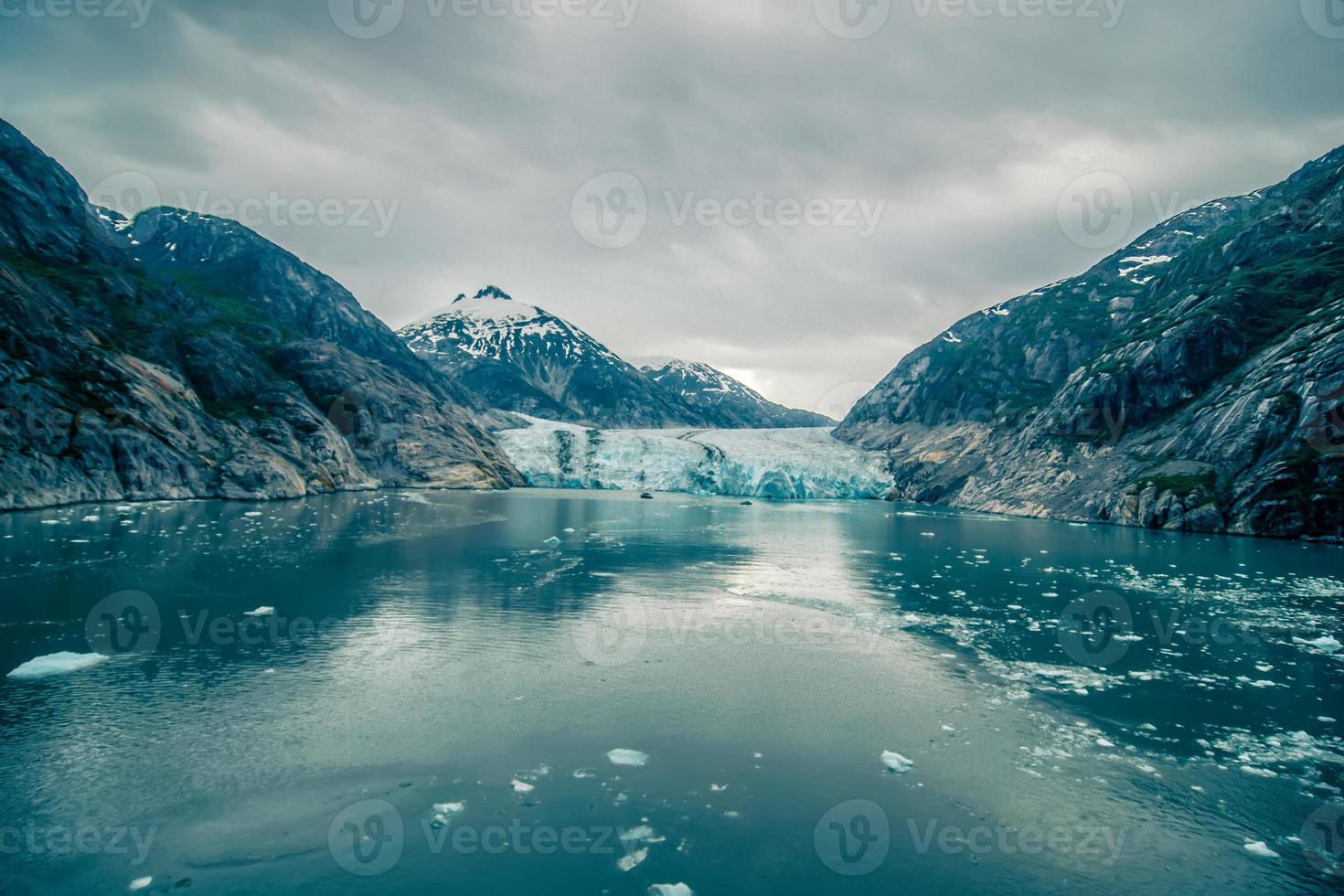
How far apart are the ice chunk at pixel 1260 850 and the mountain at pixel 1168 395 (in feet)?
204

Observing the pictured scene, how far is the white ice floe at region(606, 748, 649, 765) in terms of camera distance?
12.5m

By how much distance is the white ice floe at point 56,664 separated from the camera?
15875 mm

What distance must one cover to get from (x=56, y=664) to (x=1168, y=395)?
107 meters

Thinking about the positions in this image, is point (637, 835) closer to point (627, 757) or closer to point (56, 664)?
point (627, 757)

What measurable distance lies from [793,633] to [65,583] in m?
27.6

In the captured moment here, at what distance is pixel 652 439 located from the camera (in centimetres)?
13462

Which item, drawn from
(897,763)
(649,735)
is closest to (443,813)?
(649,735)

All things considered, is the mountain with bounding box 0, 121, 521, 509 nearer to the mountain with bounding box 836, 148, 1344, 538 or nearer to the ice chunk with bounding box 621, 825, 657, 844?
the ice chunk with bounding box 621, 825, 657, 844

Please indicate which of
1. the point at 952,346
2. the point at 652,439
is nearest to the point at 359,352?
the point at 652,439

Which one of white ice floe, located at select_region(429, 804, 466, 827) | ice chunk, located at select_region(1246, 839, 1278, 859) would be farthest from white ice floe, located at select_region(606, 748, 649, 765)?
ice chunk, located at select_region(1246, 839, 1278, 859)

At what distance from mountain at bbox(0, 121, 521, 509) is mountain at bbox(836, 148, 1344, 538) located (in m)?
86.7

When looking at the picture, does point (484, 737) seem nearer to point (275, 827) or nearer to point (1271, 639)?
point (275, 827)

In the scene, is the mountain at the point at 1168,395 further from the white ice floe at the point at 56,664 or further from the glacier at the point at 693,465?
the white ice floe at the point at 56,664

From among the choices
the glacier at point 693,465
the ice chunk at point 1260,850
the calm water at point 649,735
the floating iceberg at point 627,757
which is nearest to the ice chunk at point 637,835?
the calm water at point 649,735
